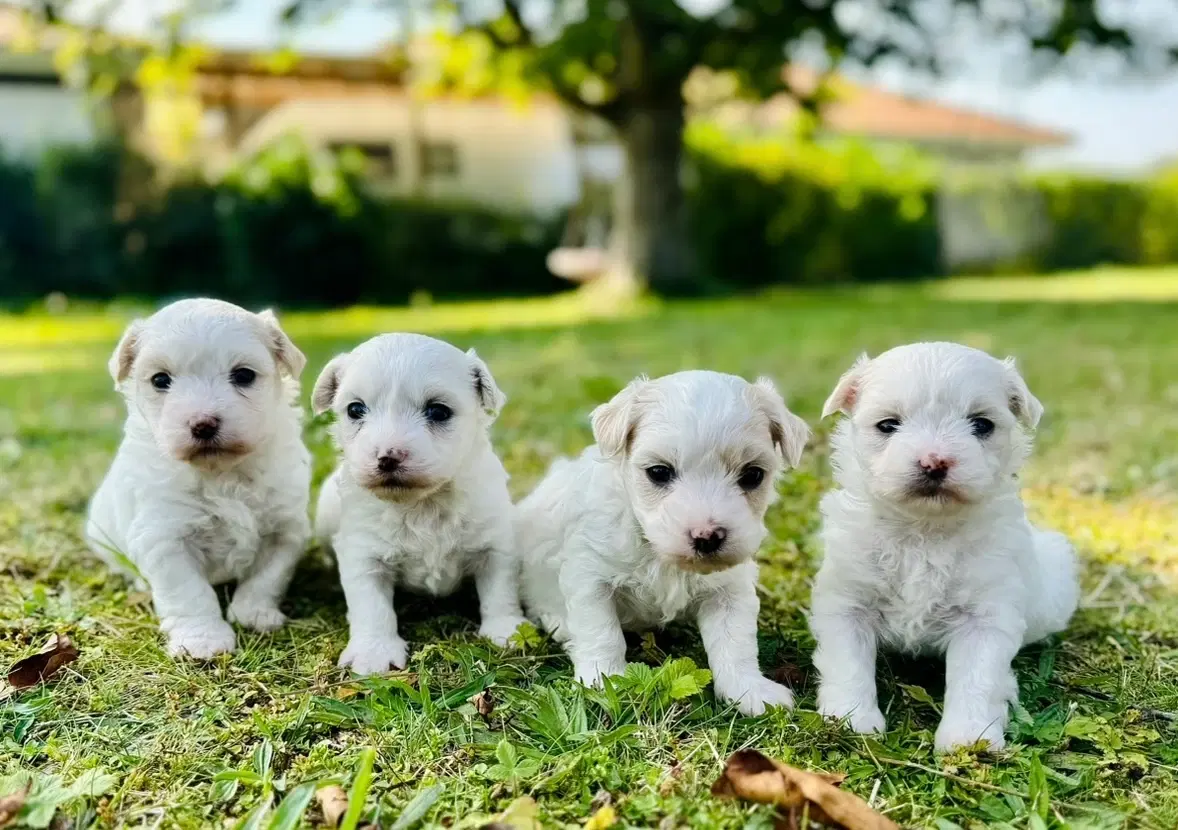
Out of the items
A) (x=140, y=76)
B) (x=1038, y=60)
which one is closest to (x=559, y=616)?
(x=1038, y=60)

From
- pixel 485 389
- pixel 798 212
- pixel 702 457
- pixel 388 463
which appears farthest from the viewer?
pixel 798 212

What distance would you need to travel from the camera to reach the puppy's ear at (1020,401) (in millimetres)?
3508

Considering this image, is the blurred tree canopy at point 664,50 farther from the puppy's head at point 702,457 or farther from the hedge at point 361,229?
the puppy's head at point 702,457

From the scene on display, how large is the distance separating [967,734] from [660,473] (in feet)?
4.15

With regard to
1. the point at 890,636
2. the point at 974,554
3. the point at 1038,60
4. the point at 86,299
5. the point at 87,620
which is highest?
the point at 1038,60

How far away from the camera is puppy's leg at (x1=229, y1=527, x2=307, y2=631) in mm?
4176

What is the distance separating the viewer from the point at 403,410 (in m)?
3.82

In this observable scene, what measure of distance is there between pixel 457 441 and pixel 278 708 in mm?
1154

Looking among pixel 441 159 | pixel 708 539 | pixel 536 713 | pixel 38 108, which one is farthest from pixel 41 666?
pixel 38 108

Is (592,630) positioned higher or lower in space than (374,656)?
higher

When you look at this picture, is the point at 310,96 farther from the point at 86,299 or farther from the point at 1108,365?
the point at 1108,365

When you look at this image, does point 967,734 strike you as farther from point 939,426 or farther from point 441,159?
point 441,159

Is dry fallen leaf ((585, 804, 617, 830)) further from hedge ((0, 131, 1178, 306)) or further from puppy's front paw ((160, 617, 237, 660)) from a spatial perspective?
hedge ((0, 131, 1178, 306))

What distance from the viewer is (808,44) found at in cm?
1814
